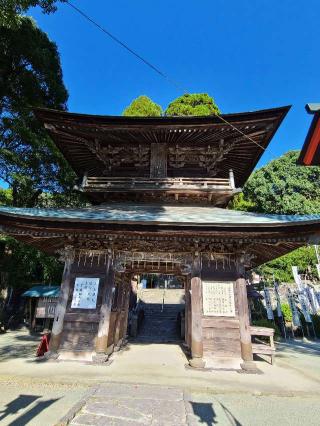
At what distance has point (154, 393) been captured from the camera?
5.67 metres

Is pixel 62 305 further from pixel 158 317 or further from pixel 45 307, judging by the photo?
pixel 158 317

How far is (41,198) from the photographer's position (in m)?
20.5

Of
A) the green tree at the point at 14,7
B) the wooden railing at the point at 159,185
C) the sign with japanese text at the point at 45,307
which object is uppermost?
the green tree at the point at 14,7

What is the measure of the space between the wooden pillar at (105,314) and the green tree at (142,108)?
24533 millimetres

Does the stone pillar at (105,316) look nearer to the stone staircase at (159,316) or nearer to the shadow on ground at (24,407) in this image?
the shadow on ground at (24,407)

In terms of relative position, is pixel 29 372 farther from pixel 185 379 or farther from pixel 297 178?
pixel 297 178

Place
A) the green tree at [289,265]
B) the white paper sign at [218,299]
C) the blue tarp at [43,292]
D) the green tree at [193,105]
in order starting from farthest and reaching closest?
the green tree at [289,265]
the green tree at [193,105]
the blue tarp at [43,292]
the white paper sign at [218,299]

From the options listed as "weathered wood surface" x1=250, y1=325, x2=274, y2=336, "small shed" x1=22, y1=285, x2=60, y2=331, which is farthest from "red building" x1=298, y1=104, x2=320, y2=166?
"small shed" x1=22, y1=285, x2=60, y2=331

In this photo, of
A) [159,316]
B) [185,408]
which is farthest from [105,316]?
[159,316]

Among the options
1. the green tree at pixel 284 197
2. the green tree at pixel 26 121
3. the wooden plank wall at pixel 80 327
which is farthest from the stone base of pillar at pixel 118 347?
the green tree at pixel 284 197

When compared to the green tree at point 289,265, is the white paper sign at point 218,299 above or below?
below

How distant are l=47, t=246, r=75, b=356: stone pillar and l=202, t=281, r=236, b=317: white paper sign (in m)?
4.56

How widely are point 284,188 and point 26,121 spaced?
93.4 ft

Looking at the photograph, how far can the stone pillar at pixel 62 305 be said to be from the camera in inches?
331
